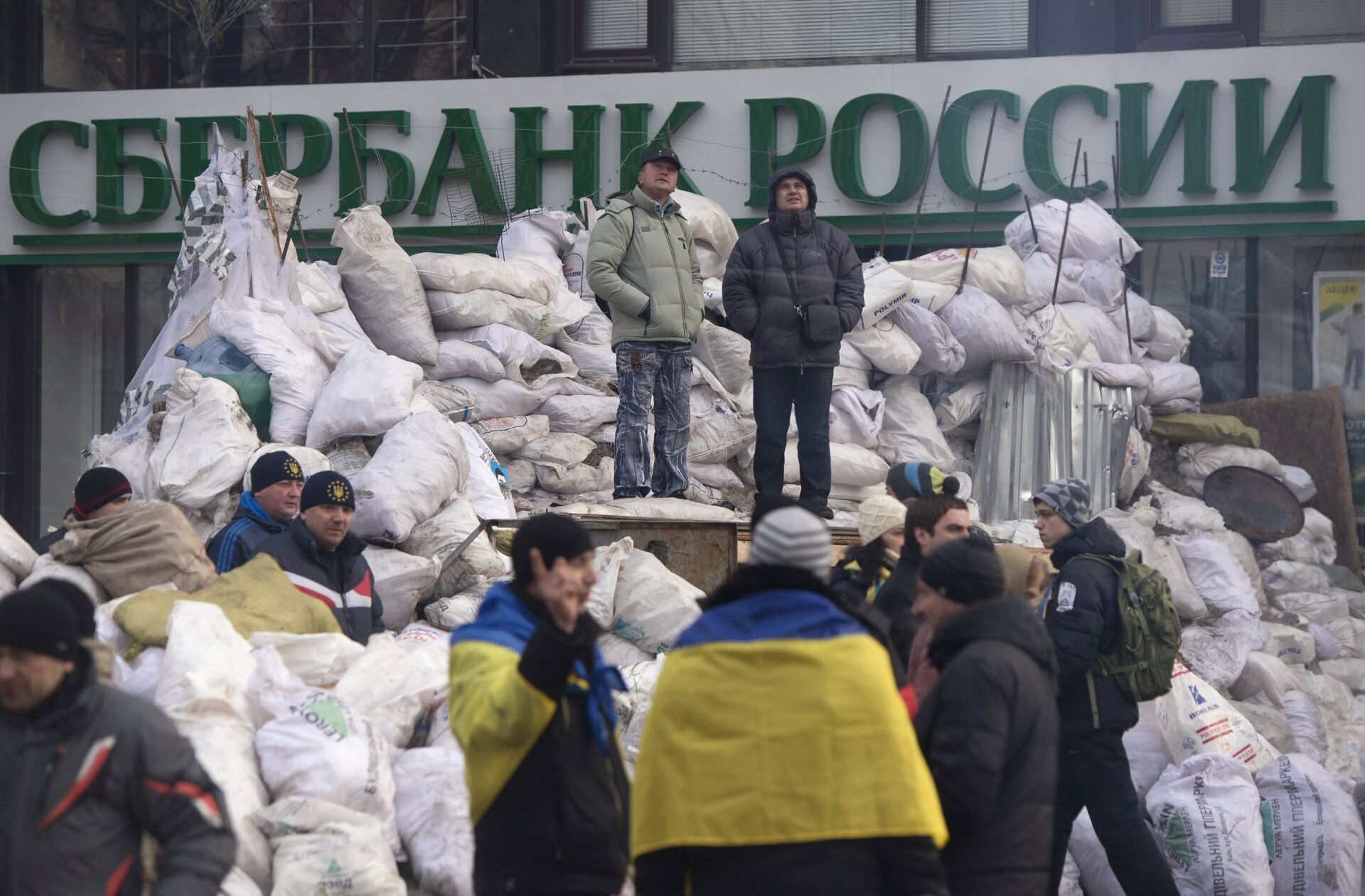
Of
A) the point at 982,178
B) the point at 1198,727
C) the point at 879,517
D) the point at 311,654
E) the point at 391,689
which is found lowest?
the point at 1198,727

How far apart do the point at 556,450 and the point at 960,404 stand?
2.40 m

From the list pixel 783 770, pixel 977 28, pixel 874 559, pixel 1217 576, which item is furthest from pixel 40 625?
pixel 977 28

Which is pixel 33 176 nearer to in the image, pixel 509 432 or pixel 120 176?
pixel 120 176

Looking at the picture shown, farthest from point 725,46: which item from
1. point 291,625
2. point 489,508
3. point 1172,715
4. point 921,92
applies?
point 291,625

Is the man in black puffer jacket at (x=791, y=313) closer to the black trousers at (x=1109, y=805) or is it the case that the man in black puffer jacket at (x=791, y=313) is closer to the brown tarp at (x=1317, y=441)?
the black trousers at (x=1109, y=805)

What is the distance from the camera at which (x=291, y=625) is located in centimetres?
494

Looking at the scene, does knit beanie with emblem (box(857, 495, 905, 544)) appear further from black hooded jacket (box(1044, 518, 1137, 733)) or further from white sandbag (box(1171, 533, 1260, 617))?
white sandbag (box(1171, 533, 1260, 617))

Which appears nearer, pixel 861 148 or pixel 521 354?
pixel 521 354

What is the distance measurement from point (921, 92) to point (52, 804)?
9519 mm

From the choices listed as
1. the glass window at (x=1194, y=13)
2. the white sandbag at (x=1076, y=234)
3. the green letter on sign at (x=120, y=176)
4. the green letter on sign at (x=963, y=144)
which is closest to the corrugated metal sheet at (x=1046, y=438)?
the white sandbag at (x=1076, y=234)

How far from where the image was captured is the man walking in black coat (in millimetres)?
3045

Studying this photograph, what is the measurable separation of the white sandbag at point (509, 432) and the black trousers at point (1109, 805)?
3.81 metres

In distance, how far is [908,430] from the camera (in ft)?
28.4

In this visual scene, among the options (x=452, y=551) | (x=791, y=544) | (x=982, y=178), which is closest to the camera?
(x=791, y=544)
